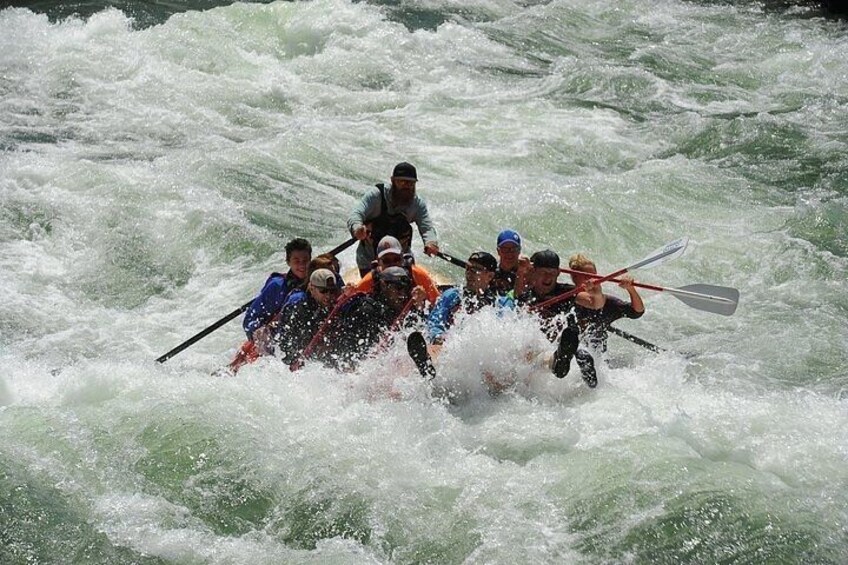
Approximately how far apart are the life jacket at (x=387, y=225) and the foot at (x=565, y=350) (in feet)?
6.19

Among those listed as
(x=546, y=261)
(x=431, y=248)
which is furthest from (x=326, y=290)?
(x=546, y=261)

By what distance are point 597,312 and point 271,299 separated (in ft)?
6.72

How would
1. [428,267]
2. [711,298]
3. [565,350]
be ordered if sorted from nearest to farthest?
[565,350]
[711,298]
[428,267]

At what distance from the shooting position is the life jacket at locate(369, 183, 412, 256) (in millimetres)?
7891

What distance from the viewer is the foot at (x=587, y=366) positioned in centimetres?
657

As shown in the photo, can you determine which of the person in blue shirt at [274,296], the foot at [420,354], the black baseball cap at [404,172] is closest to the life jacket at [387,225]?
the black baseball cap at [404,172]

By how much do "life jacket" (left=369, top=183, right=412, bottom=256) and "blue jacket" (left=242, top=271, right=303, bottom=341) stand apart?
2.70 feet

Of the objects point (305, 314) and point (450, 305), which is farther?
point (305, 314)

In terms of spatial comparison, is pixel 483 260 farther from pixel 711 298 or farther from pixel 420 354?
pixel 711 298

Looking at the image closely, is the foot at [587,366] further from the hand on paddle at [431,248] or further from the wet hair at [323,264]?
the wet hair at [323,264]

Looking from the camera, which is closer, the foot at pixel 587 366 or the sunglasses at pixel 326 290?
the foot at pixel 587 366

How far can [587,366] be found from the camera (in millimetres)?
6574

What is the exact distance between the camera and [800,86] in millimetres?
14578

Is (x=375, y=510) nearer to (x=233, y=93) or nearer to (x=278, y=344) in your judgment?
(x=278, y=344)
